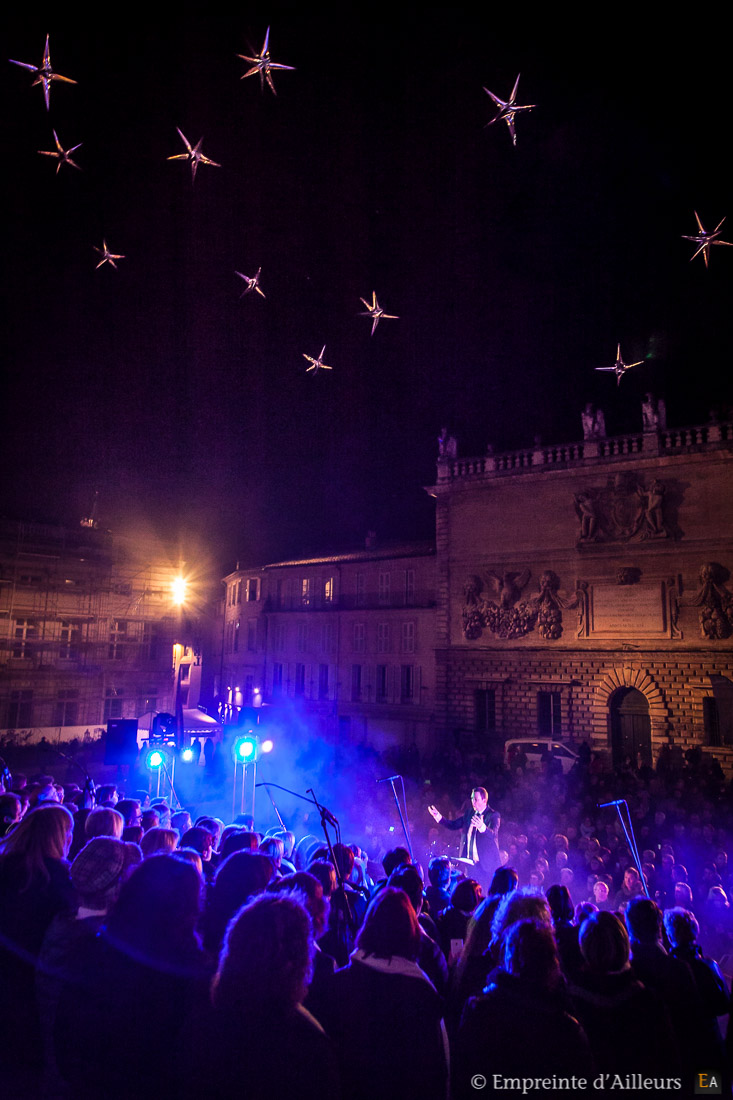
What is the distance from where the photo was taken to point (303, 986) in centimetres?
232

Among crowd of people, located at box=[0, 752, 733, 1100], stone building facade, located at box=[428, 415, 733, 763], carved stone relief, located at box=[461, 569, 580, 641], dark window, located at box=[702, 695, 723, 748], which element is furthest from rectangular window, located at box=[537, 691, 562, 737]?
crowd of people, located at box=[0, 752, 733, 1100]

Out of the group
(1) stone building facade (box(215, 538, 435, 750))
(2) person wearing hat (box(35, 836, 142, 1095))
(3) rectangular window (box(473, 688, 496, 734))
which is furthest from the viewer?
(1) stone building facade (box(215, 538, 435, 750))

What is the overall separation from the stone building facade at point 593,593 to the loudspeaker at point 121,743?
14022 mm

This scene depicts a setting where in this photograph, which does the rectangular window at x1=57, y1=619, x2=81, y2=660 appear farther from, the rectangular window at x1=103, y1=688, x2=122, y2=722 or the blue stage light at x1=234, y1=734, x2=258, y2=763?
the blue stage light at x1=234, y1=734, x2=258, y2=763

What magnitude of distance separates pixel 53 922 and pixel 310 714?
3820 centimetres

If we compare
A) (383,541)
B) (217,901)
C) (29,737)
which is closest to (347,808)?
(217,901)

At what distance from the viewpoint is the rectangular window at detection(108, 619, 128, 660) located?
121 feet

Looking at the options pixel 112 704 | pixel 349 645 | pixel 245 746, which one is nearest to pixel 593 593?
pixel 245 746

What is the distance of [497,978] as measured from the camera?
2.96 meters

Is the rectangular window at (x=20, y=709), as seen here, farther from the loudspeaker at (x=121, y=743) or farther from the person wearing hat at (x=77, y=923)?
the person wearing hat at (x=77, y=923)

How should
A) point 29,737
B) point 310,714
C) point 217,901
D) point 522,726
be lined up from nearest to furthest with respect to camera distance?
point 217,901 < point 522,726 < point 29,737 < point 310,714

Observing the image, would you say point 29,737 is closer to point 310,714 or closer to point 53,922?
point 310,714

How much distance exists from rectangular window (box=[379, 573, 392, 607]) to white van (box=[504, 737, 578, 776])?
1615 cm

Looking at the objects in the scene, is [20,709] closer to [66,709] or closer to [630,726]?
[66,709]
